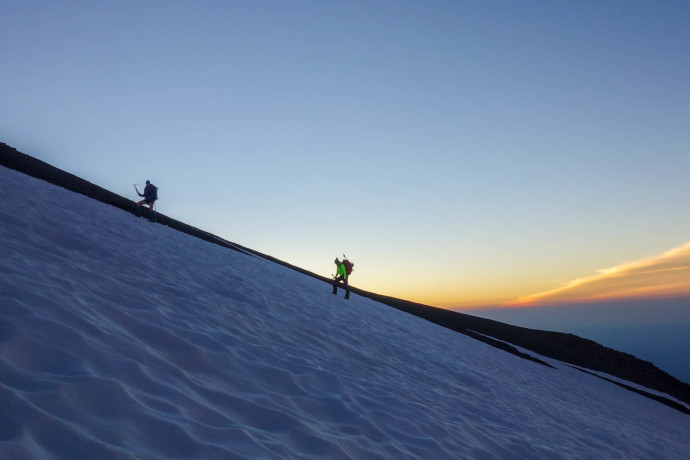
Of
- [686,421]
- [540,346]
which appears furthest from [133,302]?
[540,346]

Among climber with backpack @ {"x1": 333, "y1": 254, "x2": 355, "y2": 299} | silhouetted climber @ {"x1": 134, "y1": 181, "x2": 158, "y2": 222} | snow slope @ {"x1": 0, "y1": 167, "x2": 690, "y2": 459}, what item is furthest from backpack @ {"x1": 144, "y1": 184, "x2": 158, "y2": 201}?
climber with backpack @ {"x1": 333, "y1": 254, "x2": 355, "y2": 299}

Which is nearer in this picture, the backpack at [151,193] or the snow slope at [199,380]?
the snow slope at [199,380]

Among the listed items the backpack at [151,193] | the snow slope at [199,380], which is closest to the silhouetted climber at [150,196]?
the backpack at [151,193]

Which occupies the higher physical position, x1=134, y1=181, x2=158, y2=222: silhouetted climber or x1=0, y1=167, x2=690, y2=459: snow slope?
x1=134, y1=181, x2=158, y2=222: silhouetted climber

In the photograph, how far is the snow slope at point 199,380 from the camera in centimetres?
324

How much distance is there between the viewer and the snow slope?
10.6 feet

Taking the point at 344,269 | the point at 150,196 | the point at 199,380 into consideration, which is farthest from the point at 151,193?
the point at 199,380

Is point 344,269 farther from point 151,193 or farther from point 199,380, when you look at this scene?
point 199,380

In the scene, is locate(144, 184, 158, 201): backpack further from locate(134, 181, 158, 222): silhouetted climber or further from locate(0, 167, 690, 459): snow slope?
locate(0, 167, 690, 459): snow slope

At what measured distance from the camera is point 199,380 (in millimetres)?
4641

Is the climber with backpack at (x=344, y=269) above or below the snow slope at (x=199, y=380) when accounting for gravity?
above

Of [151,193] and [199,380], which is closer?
[199,380]

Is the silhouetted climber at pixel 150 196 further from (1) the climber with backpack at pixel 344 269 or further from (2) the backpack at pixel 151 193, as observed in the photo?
(1) the climber with backpack at pixel 344 269

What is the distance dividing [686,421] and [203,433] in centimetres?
2926
